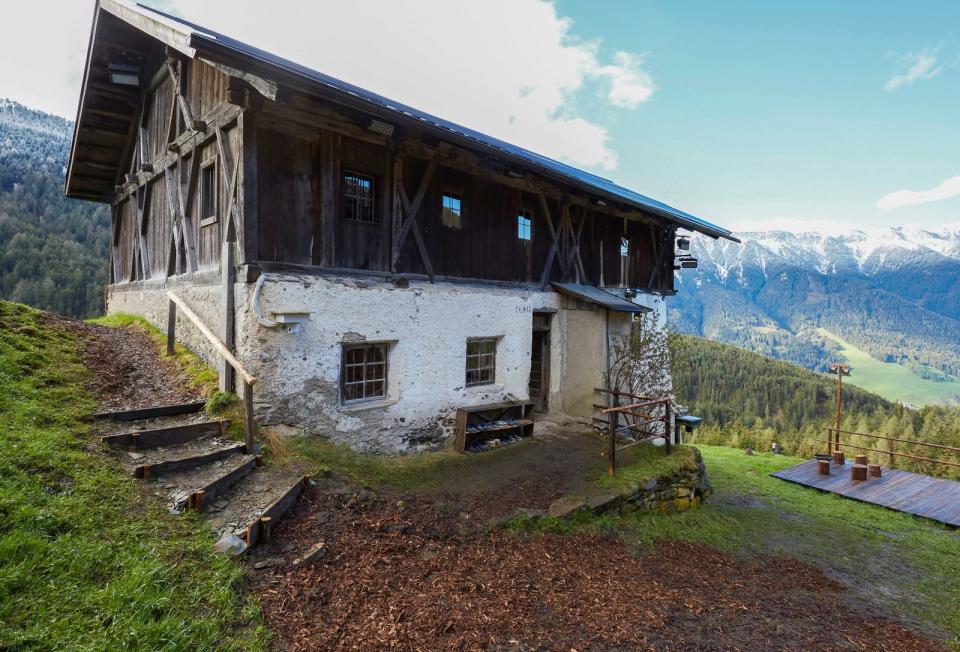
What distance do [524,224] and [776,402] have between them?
100404mm

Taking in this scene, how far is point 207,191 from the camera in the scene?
8453 millimetres

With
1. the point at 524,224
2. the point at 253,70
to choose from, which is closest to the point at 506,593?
the point at 253,70

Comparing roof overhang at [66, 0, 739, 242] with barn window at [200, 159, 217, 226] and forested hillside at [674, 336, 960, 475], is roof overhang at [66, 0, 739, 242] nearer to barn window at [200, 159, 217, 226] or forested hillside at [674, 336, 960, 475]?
barn window at [200, 159, 217, 226]

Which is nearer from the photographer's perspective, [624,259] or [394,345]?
[394,345]

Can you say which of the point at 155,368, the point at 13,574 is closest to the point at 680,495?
the point at 13,574

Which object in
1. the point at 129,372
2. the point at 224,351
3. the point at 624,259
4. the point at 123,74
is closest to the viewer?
the point at 224,351

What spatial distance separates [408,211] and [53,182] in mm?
75765

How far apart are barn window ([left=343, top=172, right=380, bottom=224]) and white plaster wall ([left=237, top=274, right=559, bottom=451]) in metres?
1.17

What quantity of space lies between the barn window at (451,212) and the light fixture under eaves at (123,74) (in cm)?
804

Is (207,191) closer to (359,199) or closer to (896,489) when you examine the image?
(359,199)

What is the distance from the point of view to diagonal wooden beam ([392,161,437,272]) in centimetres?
861

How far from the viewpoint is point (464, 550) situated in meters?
5.47

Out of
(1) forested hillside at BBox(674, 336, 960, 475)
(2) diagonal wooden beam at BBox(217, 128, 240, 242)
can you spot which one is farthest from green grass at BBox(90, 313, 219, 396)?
(1) forested hillside at BBox(674, 336, 960, 475)

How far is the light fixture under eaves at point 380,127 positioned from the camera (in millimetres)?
7648
